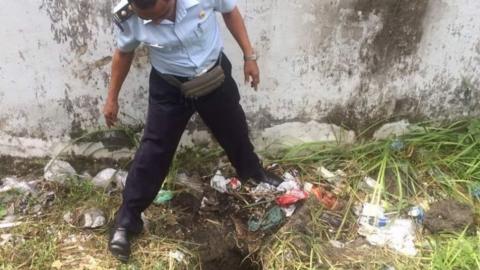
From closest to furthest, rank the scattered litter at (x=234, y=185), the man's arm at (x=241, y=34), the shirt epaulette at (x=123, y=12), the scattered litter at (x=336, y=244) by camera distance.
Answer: the shirt epaulette at (x=123, y=12) < the man's arm at (x=241, y=34) < the scattered litter at (x=336, y=244) < the scattered litter at (x=234, y=185)

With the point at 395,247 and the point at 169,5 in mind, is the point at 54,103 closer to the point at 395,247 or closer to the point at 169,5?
the point at 169,5

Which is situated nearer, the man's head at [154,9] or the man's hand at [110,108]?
the man's head at [154,9]

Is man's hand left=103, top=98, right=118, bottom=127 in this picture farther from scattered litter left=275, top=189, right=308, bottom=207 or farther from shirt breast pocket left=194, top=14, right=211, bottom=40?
scattered litter left=275, top=189, right=308, bottom=207

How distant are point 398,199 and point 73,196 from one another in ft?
6.38

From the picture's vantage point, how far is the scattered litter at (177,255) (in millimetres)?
3029

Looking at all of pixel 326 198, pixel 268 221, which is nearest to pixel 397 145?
pixel 326 198

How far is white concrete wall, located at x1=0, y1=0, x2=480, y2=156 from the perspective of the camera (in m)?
3.04

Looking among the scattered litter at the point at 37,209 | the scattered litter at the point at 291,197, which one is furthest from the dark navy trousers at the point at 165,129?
the scattered litter at the point at 37,209

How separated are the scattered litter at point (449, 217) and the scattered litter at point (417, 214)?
3 centimetres

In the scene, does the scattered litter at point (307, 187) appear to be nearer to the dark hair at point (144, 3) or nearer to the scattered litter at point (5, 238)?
the dark hair at point (144, 3)

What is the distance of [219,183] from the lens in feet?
11.3

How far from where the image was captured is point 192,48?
8.37ft

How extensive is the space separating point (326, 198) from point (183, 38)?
1.41m

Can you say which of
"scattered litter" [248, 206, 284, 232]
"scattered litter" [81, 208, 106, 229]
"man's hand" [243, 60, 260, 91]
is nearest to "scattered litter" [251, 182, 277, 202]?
"scattered litter" [248, 206, 284, 232]
